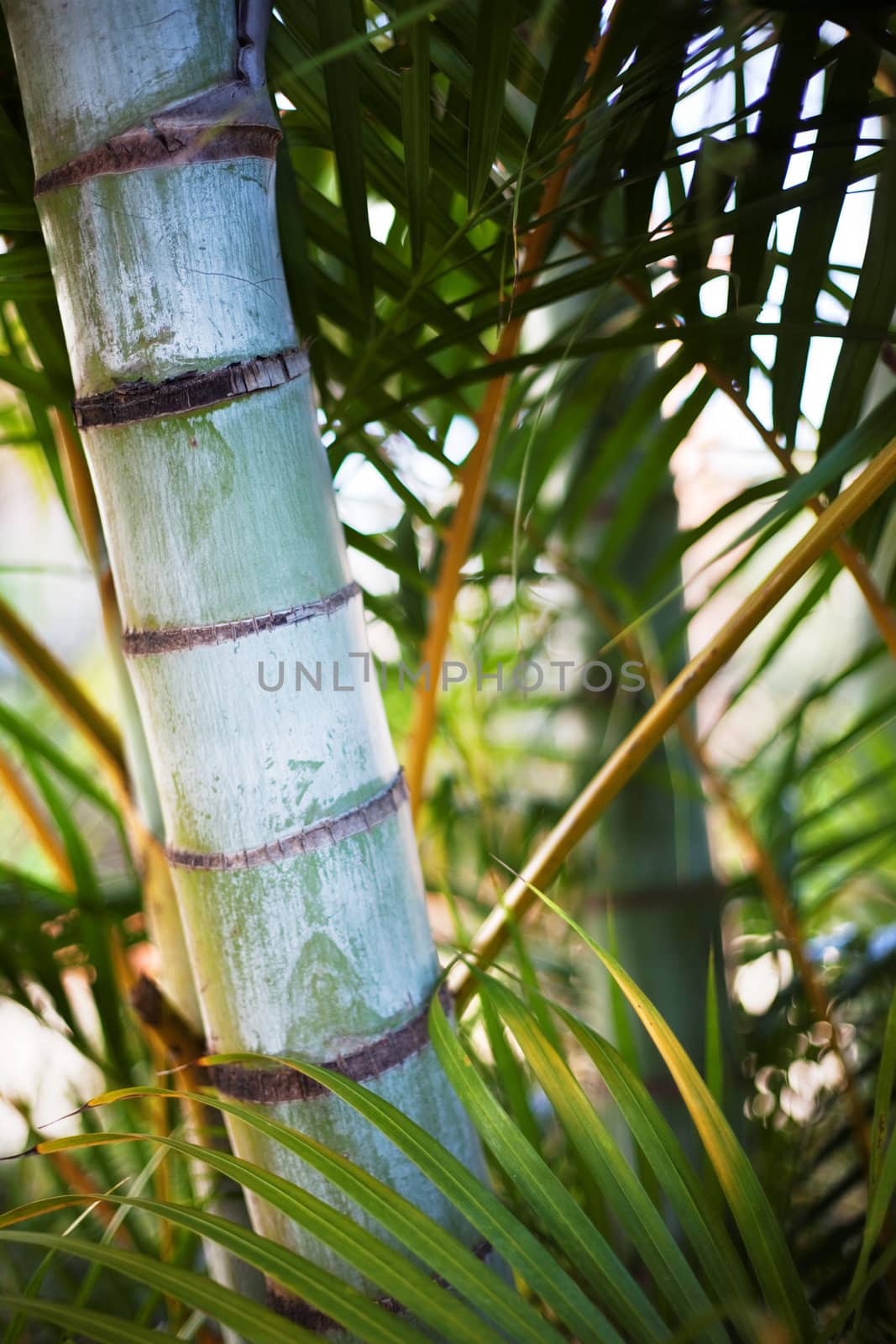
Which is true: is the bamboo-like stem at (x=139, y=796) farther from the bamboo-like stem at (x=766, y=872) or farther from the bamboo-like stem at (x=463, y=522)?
the bamboo-like stem at (x=766, y=872)

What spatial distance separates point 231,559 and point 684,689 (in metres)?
0.17

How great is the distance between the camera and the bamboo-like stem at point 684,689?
31 cm

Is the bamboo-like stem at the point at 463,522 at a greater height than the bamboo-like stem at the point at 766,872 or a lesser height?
greater

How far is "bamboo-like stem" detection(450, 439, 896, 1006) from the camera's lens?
1.01 feet

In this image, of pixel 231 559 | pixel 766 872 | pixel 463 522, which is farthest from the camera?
pixel 766 872

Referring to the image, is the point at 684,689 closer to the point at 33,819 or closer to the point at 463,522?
the point at 463,522

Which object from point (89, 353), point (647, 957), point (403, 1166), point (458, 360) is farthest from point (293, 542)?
point (647, 957)

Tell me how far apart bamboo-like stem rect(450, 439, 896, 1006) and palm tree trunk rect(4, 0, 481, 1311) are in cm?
7

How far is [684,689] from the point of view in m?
0.34

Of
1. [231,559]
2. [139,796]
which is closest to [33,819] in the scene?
[139,796]

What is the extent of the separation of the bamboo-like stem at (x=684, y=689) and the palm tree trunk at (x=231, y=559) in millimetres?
67

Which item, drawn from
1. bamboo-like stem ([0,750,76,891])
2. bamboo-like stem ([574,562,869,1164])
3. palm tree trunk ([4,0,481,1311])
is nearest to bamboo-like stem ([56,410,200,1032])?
palm tree trunk ([4,0,481,1311])

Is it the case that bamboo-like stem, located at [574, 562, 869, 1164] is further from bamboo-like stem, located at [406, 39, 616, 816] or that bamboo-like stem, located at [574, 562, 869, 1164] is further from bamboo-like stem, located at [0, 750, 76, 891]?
bamboo-like stem, located at [0, 750, 76, 891]

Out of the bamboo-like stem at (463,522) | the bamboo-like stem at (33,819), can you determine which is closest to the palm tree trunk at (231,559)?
the bamboo-like stem at (463,522)
